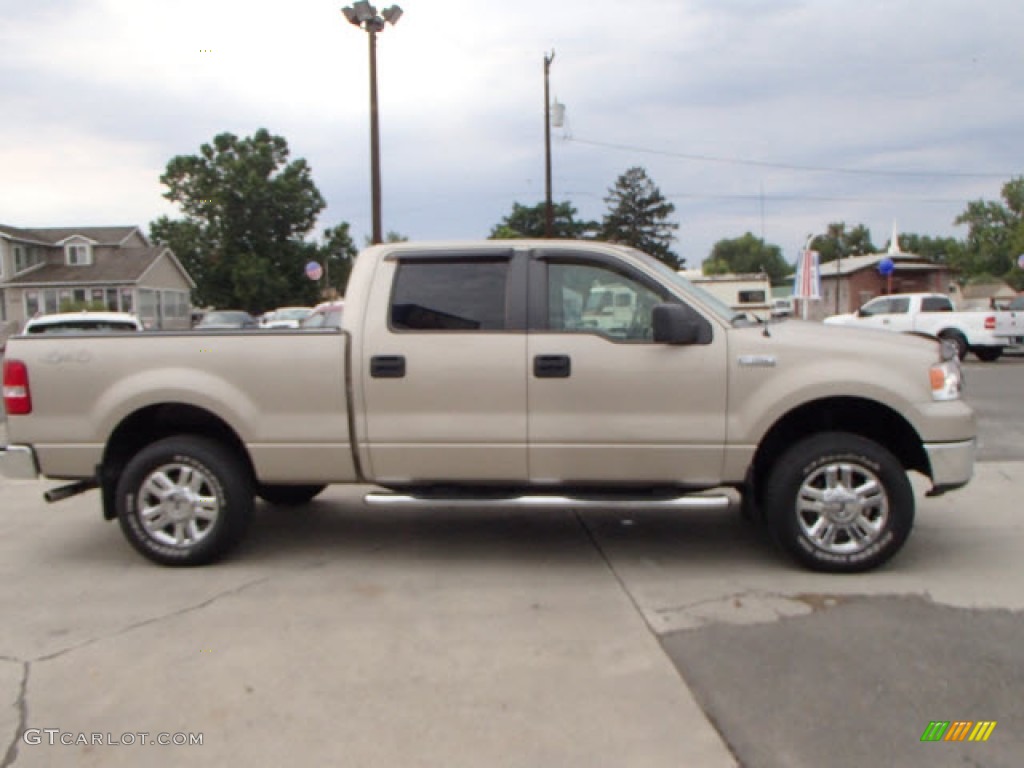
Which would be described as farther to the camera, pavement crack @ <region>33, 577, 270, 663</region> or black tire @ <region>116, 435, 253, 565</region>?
black tire @ <region>116, 435, 253, 565</region>

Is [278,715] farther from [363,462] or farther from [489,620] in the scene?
[363,462]

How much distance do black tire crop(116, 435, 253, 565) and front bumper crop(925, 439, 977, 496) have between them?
390 cm

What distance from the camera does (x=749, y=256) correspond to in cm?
13888

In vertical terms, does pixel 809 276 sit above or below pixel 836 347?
above

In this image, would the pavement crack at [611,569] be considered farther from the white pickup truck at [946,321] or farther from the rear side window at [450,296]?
the white pickup truck at [946,321]

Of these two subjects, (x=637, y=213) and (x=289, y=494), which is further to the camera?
(x=637, y=213)

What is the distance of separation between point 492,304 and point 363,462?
3.89ft

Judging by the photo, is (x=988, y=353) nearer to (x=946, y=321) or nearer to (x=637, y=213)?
(x=946, y=321)

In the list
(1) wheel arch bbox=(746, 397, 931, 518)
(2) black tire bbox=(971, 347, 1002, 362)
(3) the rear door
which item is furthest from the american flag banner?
(3) the rear door

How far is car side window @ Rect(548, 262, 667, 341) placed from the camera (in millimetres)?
5016

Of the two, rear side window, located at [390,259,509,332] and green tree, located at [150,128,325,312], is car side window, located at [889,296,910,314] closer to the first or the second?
rear side window, located at [390,259,509,332]

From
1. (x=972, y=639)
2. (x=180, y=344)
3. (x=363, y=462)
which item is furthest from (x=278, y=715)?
(x=972, y=639)

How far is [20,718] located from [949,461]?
15.1 ft

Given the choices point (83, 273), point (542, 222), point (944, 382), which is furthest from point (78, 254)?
point (944, 382)
